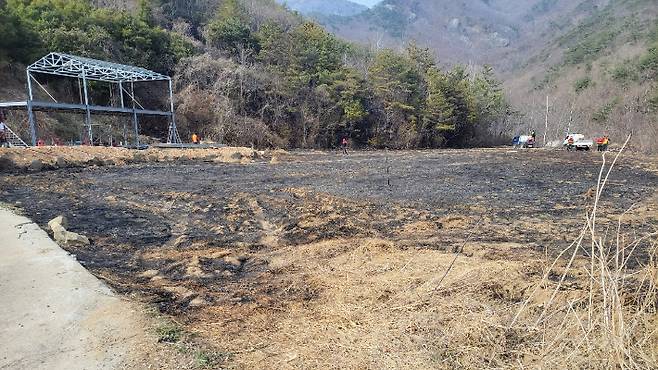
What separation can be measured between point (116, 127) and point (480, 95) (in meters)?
39.8

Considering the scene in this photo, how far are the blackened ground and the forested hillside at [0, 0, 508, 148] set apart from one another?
51.1 feet

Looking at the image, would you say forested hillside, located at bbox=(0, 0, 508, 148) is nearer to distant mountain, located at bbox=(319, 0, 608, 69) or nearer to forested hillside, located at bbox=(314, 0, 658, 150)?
forested hillside, located at bbox=(314, 0, 658, 150)

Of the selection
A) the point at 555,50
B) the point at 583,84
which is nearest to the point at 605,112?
the point at 583,84

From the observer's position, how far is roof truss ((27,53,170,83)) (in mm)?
19422

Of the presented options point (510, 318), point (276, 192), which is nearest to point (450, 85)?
point (276, 192)

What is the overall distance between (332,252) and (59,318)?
10.3ft

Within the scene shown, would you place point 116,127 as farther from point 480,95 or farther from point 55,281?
point 480,95

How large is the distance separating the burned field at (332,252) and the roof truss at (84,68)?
9.24m

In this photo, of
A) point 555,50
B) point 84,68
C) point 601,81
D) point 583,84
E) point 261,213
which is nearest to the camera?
point 261,213

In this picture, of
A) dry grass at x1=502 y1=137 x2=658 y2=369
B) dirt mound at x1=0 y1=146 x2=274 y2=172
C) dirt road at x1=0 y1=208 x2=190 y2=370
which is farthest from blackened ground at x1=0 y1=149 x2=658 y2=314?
dry grass at x1=502 y1=137 x2=658 y2=369

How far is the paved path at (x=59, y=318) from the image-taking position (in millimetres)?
2863

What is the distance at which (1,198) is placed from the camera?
8.90 meters

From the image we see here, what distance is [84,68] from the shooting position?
66.7ft

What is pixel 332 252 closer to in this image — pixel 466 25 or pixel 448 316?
pixel 448 316
